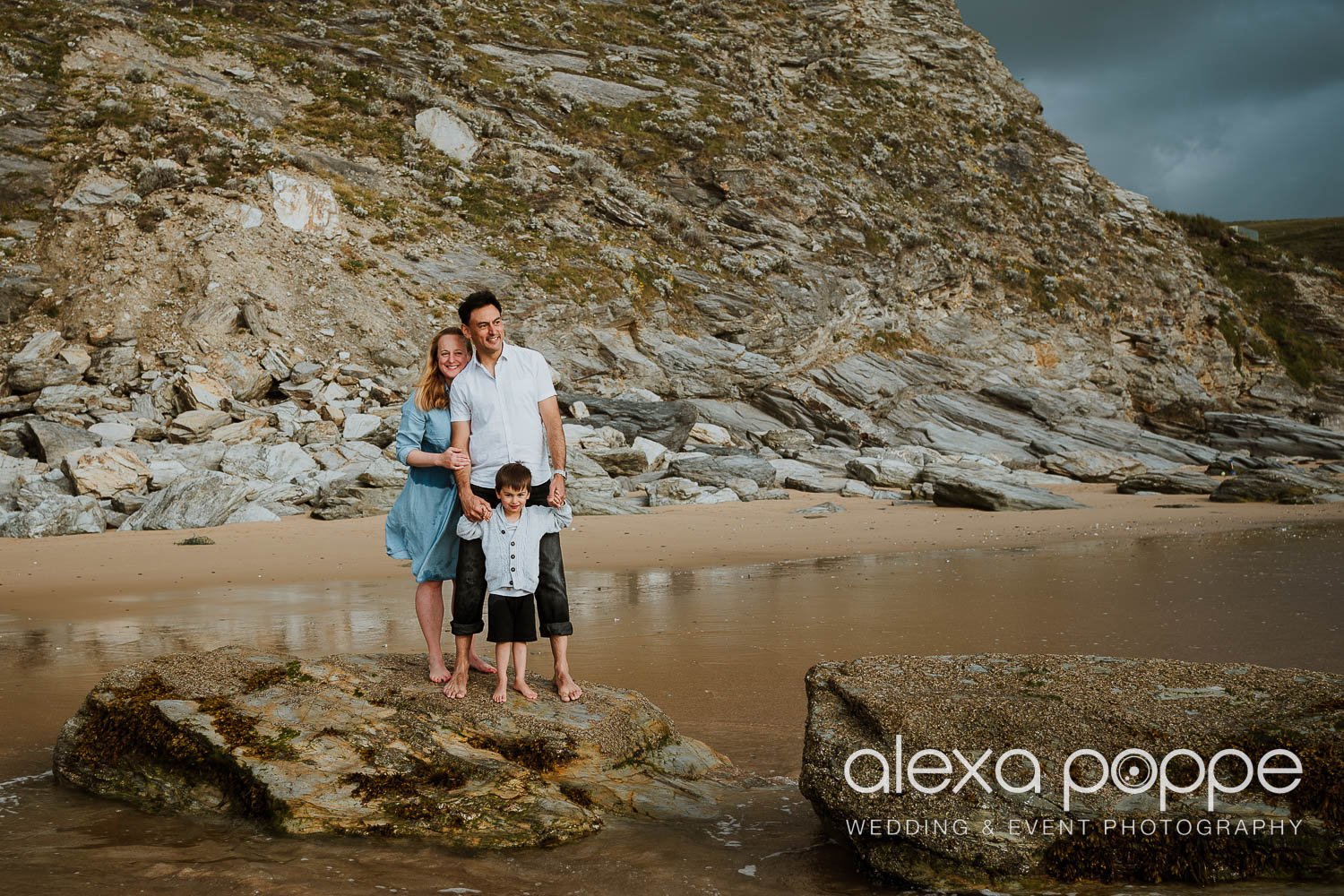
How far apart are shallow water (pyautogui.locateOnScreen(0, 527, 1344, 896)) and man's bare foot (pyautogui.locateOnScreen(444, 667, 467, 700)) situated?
1.02 m

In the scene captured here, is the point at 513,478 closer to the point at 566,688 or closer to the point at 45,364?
the point at 566,688

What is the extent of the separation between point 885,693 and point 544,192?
32.1 m

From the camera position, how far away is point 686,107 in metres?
40.2

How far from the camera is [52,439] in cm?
1905

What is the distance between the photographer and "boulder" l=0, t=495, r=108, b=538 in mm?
14547

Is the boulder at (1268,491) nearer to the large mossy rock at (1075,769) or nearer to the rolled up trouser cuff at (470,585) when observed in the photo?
the large mossy rock at (1075,769)

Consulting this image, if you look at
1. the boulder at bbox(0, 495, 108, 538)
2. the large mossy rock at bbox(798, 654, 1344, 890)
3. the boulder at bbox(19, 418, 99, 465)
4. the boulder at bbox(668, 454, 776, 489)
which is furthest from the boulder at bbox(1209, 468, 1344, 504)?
the boulder at bbox(19, 418, 99, 465)

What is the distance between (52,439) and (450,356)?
17.4 meters

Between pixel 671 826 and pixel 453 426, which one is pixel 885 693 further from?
pixel 453 426

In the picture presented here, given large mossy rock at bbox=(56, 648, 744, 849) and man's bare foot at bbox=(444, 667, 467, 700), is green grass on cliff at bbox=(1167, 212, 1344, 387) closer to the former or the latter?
large mossy rock at bbox=(56, 648, 744, 849)

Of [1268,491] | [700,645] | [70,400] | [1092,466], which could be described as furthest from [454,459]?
[1092,466]

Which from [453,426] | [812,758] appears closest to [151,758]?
[453,426]

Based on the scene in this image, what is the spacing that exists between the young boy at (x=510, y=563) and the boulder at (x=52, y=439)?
17021 mm

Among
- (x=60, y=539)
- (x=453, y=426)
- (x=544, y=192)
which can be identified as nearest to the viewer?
(x=453, y=426)
